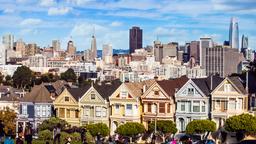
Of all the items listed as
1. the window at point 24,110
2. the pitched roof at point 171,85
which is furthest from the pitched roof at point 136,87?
the window at point 24,110

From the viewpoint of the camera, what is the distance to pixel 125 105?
60.1 metres

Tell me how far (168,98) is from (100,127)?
6871mm

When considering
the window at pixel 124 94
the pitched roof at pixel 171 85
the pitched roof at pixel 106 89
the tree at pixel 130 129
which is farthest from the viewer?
the pitched roof at pixel 106 89

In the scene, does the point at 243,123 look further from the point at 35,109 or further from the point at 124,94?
the point at 35,109

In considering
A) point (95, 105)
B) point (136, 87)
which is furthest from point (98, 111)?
point (136, 87)

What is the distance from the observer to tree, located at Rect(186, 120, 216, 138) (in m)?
54.5

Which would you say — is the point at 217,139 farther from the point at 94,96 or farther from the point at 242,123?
the point at 94,96

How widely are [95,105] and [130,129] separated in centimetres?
627

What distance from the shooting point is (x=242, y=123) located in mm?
52562

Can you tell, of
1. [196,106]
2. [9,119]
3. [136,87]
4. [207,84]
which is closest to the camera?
[196,106]

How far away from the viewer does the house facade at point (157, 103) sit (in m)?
58.2

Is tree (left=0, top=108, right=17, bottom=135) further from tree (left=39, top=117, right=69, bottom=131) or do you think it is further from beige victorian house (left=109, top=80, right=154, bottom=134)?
beige victorian house (left=109, top=80, right=154, bottom=134)

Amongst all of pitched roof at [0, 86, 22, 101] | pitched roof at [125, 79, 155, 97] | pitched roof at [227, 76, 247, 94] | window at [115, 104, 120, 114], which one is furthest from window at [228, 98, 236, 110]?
pitched roof at [0, 86, 22, 101]

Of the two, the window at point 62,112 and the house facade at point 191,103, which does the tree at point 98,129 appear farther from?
the house facade at point 191,103
